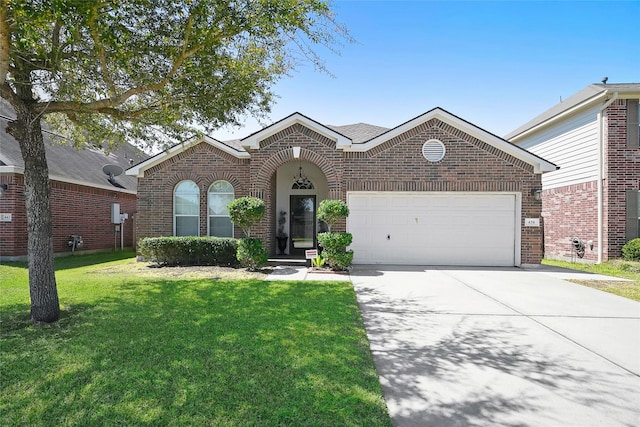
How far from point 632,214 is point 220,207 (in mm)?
14010

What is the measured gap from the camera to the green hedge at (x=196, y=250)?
10289 millimetres

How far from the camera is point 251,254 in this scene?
9.54 m

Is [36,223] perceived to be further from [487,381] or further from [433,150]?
[433,150]

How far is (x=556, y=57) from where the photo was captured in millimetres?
10312

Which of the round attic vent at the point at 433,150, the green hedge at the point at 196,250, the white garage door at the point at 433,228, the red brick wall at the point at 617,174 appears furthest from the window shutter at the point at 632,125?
the green hedge at the point at 196,250

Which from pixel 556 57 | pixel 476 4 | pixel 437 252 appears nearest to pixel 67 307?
pixel 437 252

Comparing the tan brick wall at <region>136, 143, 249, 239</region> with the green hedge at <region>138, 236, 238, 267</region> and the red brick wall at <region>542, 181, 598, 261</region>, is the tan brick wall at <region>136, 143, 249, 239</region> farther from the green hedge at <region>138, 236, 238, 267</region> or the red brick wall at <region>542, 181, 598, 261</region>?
the red brick wall at <region>542, 181, 598, 261</region>

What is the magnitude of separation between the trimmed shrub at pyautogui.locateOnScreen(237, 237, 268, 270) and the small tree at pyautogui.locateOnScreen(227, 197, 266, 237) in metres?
0.56

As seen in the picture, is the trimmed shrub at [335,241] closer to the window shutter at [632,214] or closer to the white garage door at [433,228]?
the white garage door at [433,228]

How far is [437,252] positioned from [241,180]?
716 centimetres

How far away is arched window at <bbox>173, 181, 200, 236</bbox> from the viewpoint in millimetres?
11734

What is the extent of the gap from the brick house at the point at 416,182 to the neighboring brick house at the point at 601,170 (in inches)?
92.6

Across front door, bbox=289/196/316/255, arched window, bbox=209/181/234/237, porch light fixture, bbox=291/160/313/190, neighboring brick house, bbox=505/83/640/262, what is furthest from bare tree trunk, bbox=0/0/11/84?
neighboring brick house, bbox=505/83/640/262

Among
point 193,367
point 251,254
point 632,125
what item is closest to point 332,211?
point 251,254
